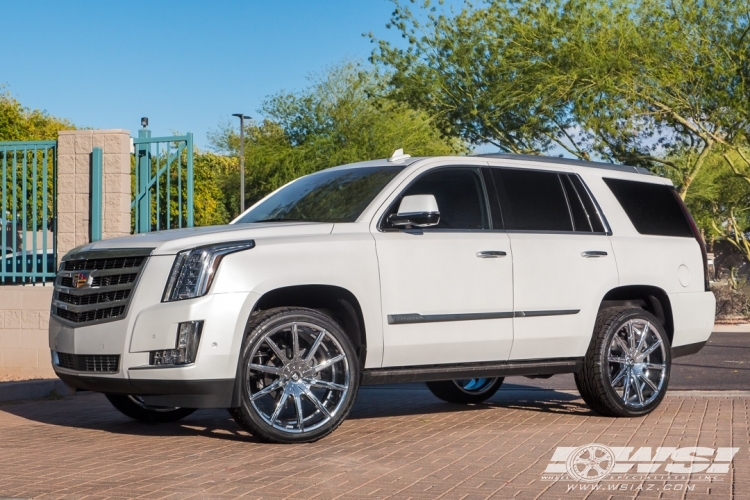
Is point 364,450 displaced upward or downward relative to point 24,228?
downward

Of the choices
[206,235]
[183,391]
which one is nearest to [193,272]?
[206,235]

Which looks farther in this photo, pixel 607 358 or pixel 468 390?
pixel 468 390

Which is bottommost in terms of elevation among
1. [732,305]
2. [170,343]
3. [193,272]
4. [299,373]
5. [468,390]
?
[732,305]

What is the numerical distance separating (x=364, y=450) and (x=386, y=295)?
3.60 feet

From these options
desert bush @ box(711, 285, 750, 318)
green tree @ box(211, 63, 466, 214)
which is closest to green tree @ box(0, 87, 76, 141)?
green tree @ box(211, 63, 466, 214)

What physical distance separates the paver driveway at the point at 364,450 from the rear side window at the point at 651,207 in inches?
61.6

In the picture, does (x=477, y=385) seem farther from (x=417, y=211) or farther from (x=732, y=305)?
(x=732, y=305)

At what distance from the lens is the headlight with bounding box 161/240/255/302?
23.4 ft

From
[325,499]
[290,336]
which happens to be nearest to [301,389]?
[290,336]

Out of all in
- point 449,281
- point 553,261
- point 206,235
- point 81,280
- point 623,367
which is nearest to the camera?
point 206,235

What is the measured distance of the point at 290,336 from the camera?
25.0ft

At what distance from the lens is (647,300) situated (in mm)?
9672

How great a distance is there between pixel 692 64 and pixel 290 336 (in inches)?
853

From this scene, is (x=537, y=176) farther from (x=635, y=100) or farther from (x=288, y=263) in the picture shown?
(x=635, y=100)
